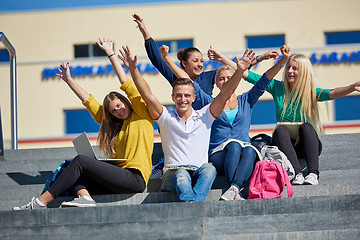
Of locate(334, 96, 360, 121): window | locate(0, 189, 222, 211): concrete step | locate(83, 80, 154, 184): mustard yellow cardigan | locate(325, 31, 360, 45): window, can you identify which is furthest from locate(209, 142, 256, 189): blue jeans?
locate(325, 31, 360, 45): window

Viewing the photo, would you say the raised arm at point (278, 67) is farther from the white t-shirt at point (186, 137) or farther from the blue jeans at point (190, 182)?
the blue jeans at point (190, 182)

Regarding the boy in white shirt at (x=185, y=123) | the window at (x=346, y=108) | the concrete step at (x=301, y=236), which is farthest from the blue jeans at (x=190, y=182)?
the window at (x=346, y=108)


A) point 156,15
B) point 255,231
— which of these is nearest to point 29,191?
point 255,231

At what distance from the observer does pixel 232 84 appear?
506 cm

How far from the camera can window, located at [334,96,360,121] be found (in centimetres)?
1847

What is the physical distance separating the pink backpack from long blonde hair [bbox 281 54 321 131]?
0.97 meters

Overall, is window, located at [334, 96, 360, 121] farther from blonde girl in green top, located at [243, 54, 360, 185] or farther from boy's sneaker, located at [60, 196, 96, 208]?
boy's sneaker, located at [60, 196, 96, 208]

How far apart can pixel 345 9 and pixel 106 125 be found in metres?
15.9

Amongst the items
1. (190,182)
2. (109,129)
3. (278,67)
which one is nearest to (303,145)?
(278,67)

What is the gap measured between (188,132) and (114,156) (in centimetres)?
69

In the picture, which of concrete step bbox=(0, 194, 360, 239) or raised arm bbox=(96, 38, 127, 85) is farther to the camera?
raised arm bbox=(96, 38, 127, 85)

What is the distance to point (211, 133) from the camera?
562cm

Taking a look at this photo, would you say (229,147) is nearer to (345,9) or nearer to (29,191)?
(29,191)

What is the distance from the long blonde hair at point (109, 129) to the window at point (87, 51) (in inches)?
567
